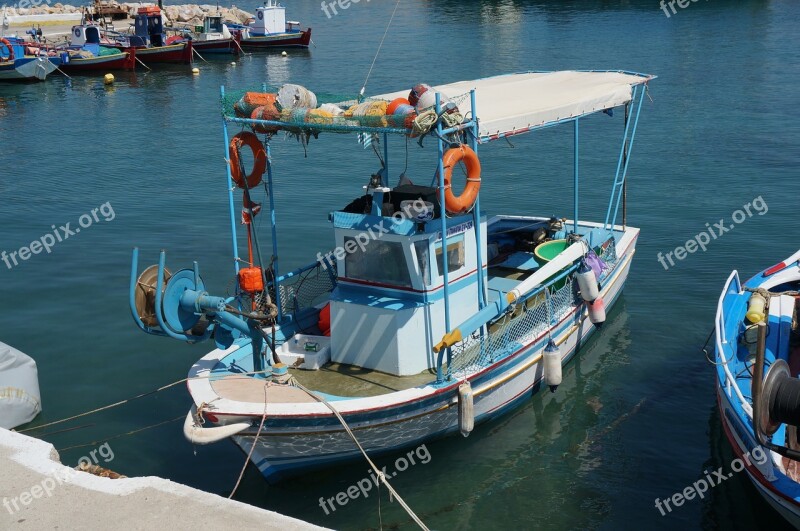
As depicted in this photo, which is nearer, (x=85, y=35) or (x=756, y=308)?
(x=756, y=308)

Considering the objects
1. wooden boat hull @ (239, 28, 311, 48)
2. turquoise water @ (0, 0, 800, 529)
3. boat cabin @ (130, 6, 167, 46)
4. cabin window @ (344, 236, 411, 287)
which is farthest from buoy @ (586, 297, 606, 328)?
boat cabin @ (130, 6, 167, 46)

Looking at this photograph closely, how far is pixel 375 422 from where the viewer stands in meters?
10.8

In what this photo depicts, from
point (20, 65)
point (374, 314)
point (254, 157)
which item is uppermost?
point (254, 157)

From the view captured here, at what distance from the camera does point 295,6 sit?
273 feet

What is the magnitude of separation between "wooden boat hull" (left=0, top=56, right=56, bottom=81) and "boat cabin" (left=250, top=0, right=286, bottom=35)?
15132mm

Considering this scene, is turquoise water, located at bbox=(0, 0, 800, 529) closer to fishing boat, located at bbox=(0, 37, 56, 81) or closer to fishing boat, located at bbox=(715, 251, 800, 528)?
fishing boat, located at bbox=(715, 251, 800, 528)

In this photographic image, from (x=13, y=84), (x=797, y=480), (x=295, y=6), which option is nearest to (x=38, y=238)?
(x=797, y=480)

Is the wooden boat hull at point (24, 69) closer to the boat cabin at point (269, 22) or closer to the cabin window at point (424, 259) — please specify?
the boat cabin at point (269, 22)

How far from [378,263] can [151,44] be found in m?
45.8

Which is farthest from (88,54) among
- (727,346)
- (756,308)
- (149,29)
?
(756,308)

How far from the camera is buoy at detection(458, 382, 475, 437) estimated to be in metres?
11.2

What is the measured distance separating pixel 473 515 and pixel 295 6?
77555 millimetres

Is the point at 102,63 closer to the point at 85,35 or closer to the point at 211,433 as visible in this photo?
the point at 85,35

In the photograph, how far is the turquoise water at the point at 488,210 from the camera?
457 inches
